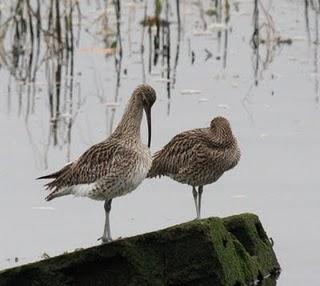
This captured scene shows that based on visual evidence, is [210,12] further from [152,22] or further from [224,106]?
[224,106]

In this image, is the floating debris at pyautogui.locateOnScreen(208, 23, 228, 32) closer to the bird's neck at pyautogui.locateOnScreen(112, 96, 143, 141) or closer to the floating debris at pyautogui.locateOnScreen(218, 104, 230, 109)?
the floating debris at pyautogui.locateOnScreen(218, 104, 230, 109)

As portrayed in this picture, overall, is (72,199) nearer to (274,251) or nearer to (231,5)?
(274,251)

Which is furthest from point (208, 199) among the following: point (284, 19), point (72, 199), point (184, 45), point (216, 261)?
point (284, 19)

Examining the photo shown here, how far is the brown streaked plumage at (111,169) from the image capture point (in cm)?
1399

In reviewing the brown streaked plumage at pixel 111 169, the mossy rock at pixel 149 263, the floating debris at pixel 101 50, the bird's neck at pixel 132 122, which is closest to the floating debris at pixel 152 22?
the floating debris at pixel 101 50

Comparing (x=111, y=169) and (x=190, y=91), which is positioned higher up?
(x=111, y=169)

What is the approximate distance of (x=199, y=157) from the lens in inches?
621

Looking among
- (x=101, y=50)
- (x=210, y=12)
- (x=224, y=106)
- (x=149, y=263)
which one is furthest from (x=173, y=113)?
(x=149, y=263)

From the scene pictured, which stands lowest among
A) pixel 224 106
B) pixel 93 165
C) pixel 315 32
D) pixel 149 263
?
pixel 149 263

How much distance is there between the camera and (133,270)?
12250 millimetres

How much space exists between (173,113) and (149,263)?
746 centimetres

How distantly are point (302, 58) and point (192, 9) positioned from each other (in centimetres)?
405

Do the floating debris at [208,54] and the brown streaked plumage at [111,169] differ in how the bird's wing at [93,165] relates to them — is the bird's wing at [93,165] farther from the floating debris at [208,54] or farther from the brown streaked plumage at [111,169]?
the floating debris at [208,54]

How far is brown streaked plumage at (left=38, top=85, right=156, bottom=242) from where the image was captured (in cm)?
1399
